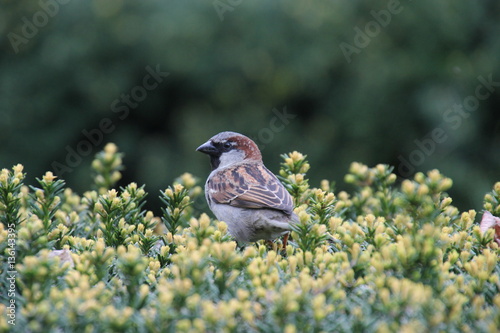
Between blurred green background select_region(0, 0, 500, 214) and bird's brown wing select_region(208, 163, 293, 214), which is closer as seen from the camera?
bird's brown wing select_region(208, 163, 293, 214)

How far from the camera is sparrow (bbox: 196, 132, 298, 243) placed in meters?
3.85

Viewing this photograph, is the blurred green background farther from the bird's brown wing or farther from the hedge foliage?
the hedge foliage

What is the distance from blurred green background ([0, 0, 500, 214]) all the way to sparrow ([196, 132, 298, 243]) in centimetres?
217

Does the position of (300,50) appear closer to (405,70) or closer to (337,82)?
(337,82)

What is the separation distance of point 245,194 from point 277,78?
3416mm

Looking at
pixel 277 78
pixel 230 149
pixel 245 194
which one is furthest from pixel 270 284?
pixel 277 78

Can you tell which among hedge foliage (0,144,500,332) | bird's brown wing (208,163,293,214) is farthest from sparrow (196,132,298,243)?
hedge foliage (0,144,500,332)

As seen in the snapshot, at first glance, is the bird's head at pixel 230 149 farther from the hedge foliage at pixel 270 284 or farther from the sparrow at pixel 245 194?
the hedge foliage at pixel 270 284

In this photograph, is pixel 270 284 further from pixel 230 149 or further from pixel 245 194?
pixel 230 149

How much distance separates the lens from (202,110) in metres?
7.33

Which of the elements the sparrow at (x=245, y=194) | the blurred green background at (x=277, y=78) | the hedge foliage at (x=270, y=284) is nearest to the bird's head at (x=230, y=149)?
the sparrow at (x=245, y=194)

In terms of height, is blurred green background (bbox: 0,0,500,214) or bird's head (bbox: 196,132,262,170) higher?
blurred green background (bbox: 0,0,500,214)

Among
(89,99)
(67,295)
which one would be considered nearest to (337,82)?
(89,99)

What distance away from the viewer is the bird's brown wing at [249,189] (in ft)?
12.8
